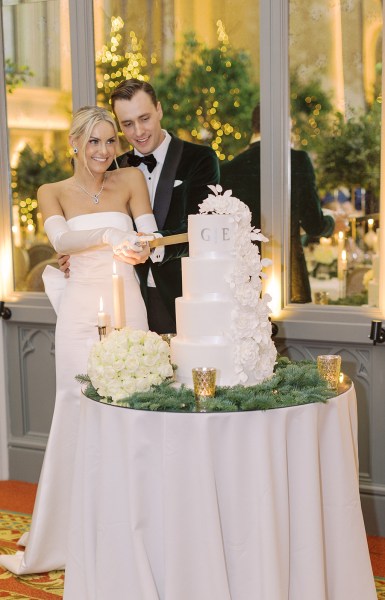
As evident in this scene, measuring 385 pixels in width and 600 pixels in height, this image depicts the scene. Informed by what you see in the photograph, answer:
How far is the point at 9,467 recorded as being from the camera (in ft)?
18.1

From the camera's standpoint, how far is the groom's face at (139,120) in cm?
459

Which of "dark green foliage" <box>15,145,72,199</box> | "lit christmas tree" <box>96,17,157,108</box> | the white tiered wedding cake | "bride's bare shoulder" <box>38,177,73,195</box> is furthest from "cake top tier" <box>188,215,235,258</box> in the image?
"dark green foliage" <box>15,145,72,199</box>

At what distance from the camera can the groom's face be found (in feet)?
15.1

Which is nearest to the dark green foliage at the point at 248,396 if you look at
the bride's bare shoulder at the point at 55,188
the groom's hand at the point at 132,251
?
the groom's hand at the point at 132,251

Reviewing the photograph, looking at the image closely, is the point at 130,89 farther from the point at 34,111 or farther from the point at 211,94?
the point at 34,111

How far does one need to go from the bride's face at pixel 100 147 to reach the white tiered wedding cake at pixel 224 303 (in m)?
1.01

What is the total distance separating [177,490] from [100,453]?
36cm

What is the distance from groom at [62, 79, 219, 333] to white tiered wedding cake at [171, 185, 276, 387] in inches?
63.3

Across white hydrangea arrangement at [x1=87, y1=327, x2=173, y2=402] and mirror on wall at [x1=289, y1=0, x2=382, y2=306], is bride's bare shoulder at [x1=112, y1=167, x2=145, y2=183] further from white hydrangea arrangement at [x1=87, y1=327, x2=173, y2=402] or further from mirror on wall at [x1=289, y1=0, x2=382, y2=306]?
white hydrangea arrangement at [x1=87, y1=327, x2=173, y2=402]

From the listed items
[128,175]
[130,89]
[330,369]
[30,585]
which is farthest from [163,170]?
[30,585]

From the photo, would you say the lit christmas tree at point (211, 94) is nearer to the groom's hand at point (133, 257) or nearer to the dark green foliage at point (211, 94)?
the dark green foliage at point (211, 94)

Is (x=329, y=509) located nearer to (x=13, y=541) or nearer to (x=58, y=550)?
(x=58, y=550)

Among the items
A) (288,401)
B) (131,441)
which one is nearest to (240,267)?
(288,401)

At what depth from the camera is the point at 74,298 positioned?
3895 mm
